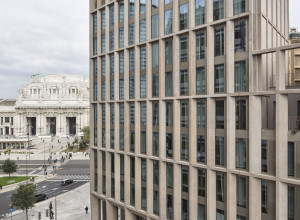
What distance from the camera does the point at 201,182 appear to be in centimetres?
1928

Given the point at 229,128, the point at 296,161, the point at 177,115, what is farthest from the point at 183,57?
the point at 296,161

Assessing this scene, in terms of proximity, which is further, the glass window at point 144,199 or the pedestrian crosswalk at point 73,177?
the pedestrian crosswalk at point 73,177

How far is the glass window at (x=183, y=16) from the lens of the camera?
20.2 metres

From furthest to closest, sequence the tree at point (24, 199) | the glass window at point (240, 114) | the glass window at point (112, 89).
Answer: the tree at point (24, 199) < the glass window at point (112, 89) < the glass window at point (240, 114)

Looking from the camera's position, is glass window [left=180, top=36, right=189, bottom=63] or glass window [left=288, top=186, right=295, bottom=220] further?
glass window [left=180, top=36, right=189, bottom=63]

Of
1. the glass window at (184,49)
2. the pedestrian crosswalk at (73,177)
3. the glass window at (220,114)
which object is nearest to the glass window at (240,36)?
the glass window at (220,114)

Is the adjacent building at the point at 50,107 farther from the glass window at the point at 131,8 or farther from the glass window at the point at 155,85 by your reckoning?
the glass window at the point at 155,85

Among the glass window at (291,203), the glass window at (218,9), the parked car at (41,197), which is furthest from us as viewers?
the parked car at (41,197)

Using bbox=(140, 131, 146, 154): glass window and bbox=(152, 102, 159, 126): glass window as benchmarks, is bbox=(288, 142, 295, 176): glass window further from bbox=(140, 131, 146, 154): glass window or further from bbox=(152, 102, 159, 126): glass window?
bbox=(140, 131, 146, 154): glass window

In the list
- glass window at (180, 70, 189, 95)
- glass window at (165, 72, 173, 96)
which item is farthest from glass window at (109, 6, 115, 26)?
glass window at (180, 70, 189, 95)

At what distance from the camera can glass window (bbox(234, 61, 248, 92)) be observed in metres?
16.8

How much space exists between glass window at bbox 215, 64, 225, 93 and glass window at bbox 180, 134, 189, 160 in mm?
4399

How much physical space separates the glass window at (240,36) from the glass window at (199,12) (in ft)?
9.02

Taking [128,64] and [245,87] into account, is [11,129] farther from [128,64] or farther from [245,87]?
[245,87]
